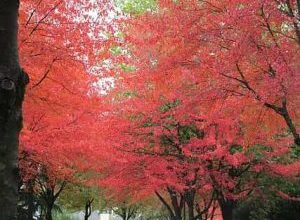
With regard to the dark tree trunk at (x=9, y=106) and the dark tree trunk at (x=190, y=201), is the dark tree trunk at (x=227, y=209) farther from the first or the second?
the dark tree trunk at (x=9, y=106)

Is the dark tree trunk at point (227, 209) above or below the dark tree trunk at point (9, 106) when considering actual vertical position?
above

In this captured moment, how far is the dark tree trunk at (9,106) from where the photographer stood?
3.03 m

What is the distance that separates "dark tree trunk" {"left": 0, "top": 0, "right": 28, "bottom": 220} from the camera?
3033 mm

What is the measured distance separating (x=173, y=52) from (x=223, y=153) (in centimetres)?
441

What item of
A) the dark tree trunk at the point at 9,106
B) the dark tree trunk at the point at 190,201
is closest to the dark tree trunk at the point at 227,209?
the dark tree trunk at the point at 190,201

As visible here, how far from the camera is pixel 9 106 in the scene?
3.03m

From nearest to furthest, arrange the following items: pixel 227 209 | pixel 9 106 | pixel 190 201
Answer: pixel 9 106, pixel 227 209, pixel 190 201

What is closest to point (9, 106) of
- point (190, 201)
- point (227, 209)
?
point (190, 201)

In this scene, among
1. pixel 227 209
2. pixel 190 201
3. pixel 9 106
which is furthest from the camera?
pixel 190 201

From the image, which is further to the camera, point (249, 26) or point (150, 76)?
point (150, 76)

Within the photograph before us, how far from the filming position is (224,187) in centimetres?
1691

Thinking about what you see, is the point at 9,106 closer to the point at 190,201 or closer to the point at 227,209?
the point at 190,201

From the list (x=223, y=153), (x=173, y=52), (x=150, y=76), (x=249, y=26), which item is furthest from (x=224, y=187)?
(x=249, y=26)

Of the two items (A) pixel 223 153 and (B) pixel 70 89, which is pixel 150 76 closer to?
(B) pixel 70 89
